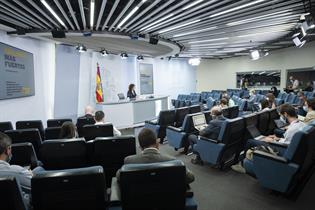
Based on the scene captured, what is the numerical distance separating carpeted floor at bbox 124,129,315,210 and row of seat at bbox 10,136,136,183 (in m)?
1.24

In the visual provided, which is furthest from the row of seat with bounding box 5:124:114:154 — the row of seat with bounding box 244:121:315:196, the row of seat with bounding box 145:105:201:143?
the row of seat with bounding box 244:121:315:196

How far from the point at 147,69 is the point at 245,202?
11.5 meters

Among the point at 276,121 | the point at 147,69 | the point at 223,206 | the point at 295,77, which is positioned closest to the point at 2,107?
the point at 223,206

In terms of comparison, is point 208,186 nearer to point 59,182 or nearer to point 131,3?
point 59,182

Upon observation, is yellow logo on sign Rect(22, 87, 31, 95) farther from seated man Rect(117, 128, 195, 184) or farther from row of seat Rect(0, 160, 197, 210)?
row of seat Rect(0, 160, 197, 210)

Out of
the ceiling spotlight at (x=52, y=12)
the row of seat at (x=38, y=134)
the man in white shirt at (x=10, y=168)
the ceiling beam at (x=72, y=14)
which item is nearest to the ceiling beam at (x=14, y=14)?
the ceiling spotlight at (x=52, y=12)

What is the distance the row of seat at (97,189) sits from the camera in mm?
1570

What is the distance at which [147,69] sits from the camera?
45.7ft

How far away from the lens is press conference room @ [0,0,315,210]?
1756 mm

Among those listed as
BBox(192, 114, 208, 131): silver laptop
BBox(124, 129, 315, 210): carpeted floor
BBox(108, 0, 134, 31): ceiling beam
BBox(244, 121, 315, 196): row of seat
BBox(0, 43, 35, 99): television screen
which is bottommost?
BBox(124, 129, 315, 210): carpeted floor

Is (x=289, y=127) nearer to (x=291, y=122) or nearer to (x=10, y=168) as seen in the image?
(x=291, y=122)

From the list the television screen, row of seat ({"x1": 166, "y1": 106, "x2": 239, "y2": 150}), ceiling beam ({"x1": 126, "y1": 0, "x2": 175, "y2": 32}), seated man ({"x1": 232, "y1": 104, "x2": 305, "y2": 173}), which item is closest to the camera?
seated man ({"x1": 232, "y1": 104, "x2": 305, "y2": 173})

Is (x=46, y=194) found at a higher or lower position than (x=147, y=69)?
lower

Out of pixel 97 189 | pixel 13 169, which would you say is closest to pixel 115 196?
pixel 97 189
